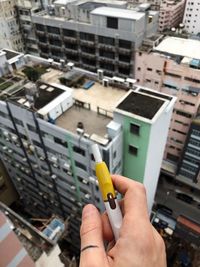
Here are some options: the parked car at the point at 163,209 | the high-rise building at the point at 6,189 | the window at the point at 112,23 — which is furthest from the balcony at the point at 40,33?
the parked car at the point at 163,209

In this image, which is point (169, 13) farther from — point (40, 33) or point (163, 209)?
point (163, 209)

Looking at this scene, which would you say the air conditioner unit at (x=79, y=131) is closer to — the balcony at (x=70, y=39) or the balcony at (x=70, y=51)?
the balcony at (x=70, y=39)

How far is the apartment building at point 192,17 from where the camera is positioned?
81000mm

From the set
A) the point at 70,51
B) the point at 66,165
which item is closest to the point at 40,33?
the point at 70,51

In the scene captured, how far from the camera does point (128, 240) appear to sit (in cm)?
505

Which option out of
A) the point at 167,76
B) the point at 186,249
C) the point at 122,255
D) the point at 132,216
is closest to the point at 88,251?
the point at 122,255

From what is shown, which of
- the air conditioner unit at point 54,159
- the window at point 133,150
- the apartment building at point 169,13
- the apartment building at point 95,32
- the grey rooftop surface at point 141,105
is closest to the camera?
the grey rooftop surface at point 141,105

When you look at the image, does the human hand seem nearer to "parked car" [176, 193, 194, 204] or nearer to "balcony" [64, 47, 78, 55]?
"balcony" [64, 47, 78, 55]

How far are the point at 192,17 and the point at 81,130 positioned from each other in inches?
3275

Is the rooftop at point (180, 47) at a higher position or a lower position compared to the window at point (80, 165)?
higher

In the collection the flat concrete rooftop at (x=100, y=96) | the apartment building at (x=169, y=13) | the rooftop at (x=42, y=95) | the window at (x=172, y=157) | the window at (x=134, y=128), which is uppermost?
the rooftop at (x=42, y=95)

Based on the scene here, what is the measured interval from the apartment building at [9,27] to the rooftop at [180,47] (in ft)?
108

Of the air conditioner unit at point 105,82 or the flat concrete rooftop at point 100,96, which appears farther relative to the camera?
the air conditioner unit at point 105,82

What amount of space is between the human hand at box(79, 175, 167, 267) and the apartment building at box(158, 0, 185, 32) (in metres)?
89.3
